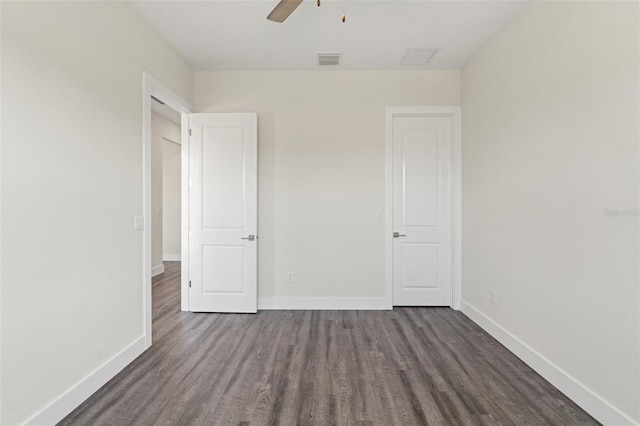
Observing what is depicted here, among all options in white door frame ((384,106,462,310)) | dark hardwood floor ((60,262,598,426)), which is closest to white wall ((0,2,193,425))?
dark hardwood floor ((60,262,598,426))

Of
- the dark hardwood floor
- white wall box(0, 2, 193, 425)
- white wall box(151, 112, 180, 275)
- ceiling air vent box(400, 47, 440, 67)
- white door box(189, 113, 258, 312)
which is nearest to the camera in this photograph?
white wall box(0, 2, 193, 425)

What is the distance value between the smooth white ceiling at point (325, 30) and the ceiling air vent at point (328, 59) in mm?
75

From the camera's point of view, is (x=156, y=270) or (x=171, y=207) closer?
(x=156, y=270)

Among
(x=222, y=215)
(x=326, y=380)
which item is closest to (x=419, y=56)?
(x=222, y=215)

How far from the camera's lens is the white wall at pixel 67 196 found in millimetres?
1490

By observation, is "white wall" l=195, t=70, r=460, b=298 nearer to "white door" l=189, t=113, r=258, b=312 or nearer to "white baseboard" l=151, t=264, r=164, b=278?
"white door" l=189, t=113, r=258, b=312

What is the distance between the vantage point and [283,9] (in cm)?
183

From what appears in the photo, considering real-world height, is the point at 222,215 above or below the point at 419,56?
below

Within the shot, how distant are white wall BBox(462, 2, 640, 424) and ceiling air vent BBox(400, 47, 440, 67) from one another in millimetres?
530

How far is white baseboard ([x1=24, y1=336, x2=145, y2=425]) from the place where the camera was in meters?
1.63

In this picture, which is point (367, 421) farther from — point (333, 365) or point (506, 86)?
point (506, 86)

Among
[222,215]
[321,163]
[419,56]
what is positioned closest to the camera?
[419,56]

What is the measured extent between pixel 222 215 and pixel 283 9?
7.39ft

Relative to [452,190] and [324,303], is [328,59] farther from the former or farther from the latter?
[324,303]
